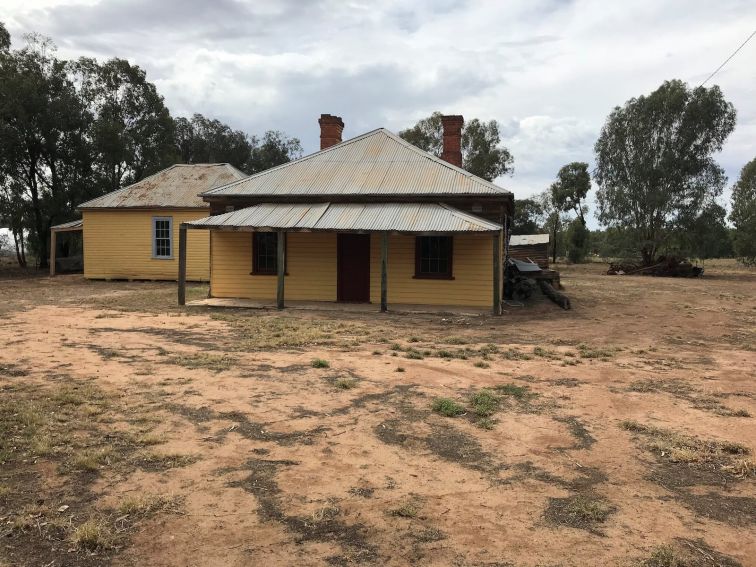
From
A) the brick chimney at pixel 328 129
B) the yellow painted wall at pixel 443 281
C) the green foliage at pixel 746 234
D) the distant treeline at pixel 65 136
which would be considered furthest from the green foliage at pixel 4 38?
the green foliage at pixel 746 234

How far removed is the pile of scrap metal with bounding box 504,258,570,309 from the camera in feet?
52.6

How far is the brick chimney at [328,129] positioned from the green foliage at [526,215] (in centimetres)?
4358

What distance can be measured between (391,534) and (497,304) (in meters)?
10.6

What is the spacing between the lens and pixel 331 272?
50.6 feet

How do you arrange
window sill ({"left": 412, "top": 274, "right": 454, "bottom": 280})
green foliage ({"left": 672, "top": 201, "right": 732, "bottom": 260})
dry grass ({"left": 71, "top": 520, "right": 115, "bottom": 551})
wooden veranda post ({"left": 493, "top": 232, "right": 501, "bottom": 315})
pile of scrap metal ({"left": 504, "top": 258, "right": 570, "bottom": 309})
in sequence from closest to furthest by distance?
dry grass ({"left": 71, "top": 520, "right": 115, "bottom": 551})
wooden veranda post ({"left": 493, "top": 232, "right": 501, "bottom": 315})
window sill ({"left": 412, "top": 274, "right": 454, "bottom": 280})
pile of scrap metal ({"left": 504, "top": 258, "right": 570, "bottom": 309})
green foliage ({"left": 672, "top": 201, "right": 732, "bottom": 260})

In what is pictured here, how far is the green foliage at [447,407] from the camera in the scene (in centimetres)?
547

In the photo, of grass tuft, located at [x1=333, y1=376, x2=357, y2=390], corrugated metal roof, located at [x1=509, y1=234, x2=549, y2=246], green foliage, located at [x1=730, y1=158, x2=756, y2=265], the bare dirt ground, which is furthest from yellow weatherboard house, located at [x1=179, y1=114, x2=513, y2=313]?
green foliage, located at [x1=730, y1=158, x2=756, y2=265]

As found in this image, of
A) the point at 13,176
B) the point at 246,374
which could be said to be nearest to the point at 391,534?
the point at 246,374

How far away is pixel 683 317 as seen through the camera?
13727 mm

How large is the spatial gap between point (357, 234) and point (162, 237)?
11.0 metres

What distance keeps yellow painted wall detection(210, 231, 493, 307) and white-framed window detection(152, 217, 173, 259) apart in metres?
7.11

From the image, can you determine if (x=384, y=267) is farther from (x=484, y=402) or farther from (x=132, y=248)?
(x=132, y=248)

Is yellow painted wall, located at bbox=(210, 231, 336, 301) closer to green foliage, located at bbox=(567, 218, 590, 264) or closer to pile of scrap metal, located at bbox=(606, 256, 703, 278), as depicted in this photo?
pile of scrap metal, located at bbox=(606, 256, 703, 278)

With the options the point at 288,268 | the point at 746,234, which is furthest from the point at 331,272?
the point at 746,234
